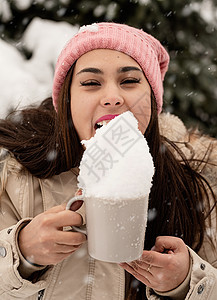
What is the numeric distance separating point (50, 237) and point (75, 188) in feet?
1.73

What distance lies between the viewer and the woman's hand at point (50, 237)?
108 cm

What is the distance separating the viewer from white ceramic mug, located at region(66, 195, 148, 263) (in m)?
1.00

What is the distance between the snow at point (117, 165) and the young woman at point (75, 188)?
132 mm

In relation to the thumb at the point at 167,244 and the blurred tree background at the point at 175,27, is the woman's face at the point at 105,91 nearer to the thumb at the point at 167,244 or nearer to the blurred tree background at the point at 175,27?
the thumb at the point at 167,244

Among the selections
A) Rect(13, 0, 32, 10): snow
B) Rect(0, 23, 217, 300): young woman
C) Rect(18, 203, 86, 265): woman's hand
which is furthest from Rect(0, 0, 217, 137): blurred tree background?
Rect(18, 203, 86, 265): woman's hand

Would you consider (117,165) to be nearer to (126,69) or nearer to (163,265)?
(163,265)

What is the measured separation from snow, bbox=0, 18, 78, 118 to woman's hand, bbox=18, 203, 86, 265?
1.81m

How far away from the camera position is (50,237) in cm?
112

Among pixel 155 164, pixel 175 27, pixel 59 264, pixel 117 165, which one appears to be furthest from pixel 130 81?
pixel 175 27

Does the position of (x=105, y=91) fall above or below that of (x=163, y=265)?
above

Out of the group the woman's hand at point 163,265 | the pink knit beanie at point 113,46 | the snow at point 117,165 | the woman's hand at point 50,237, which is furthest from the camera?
the pink knit beanie at point 113,46

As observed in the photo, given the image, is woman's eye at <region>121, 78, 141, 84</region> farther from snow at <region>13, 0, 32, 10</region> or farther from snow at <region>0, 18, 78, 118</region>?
snow at <region>13, 0, 32, 10</region>

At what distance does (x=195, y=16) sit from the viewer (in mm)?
2963

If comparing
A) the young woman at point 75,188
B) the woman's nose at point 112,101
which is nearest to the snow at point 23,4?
the young woman at point 75,188
